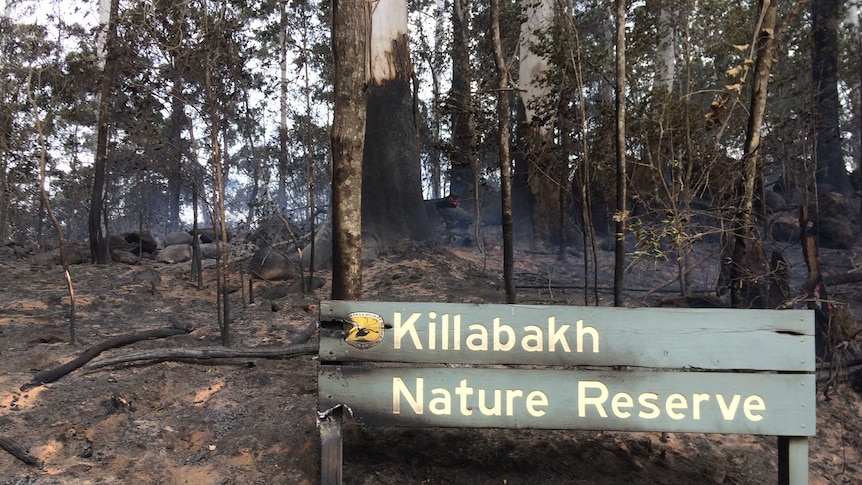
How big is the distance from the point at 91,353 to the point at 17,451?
178cm

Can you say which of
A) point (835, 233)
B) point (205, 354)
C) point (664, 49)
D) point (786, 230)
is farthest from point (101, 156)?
point (835, 233)

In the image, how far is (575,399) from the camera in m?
3.13

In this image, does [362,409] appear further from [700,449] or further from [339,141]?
[700,449]

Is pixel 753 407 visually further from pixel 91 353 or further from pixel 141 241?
pixel 141 241

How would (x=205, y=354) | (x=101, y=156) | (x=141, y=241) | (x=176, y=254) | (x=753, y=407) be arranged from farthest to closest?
(x=176, y=254) → (x=141, y=241) → (x=101, y=156) → (x=205, y=354) → (x=753, y=407)

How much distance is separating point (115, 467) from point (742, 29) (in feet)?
36.6

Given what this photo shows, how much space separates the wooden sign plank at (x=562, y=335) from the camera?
121 inches

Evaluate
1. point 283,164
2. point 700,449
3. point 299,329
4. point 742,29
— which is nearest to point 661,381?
point 700,449

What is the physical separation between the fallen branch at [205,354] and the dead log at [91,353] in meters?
0.12

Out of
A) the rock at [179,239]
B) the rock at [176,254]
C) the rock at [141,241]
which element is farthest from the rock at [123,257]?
the rock at [179,239]

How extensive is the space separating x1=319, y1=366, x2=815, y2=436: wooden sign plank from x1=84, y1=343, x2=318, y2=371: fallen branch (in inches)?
106

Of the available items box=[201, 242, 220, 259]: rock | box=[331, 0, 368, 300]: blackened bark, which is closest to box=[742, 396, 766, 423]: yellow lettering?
box=[331, 0, 368, 300]: blackened bark

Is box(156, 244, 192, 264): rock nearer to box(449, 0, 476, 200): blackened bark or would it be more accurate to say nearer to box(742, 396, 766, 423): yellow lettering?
box(449, 0, 476, 200): blackened bark

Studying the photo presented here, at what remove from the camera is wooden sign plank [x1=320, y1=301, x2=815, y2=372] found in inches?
121
